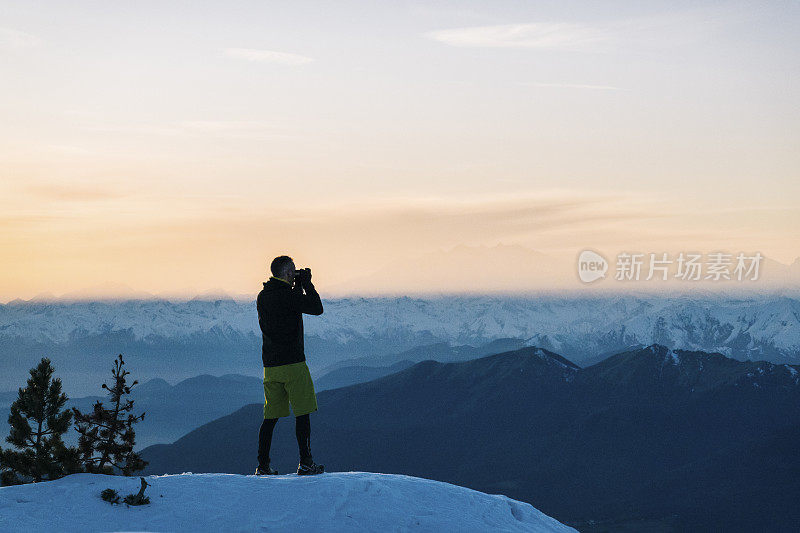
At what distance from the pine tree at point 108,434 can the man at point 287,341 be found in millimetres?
2551

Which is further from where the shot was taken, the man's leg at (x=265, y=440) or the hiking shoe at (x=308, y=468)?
the man's leg at (x=265, y=440)

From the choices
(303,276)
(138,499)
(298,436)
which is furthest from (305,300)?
(138,499)

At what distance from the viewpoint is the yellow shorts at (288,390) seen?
13297 millimetres

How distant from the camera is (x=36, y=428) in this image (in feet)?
66.2

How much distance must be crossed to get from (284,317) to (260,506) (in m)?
3.20

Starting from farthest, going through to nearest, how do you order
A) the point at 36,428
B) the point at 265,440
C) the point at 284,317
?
the point at 36,428
the point at 265,440
the point at 284,317

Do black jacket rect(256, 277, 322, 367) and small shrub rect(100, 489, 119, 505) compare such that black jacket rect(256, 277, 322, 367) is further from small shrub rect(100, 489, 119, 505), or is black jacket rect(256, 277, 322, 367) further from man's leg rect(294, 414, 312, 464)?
small shrub rect(100, 489, 119, 505)

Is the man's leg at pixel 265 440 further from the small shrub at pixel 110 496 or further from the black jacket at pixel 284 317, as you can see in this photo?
the small shrub at pixel 110 496

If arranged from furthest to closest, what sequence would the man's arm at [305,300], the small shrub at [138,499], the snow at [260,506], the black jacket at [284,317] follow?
the black jacket at [284,317], the man's arm at [305,300], the small shrub at [138,499], the snow at [260,506]

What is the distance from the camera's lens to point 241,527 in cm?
1093

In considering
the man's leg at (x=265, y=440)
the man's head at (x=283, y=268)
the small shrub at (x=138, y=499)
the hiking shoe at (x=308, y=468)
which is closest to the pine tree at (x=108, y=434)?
the small shrub at (x=138, y=499)

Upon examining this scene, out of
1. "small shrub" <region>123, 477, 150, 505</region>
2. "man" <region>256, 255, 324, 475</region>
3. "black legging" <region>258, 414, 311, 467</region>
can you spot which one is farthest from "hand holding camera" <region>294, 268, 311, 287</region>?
"small shrub" <region>123, 477, 150, 505</region>

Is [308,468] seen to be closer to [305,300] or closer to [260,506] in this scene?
[260,506]

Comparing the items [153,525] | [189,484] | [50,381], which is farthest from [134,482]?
[50,381]
